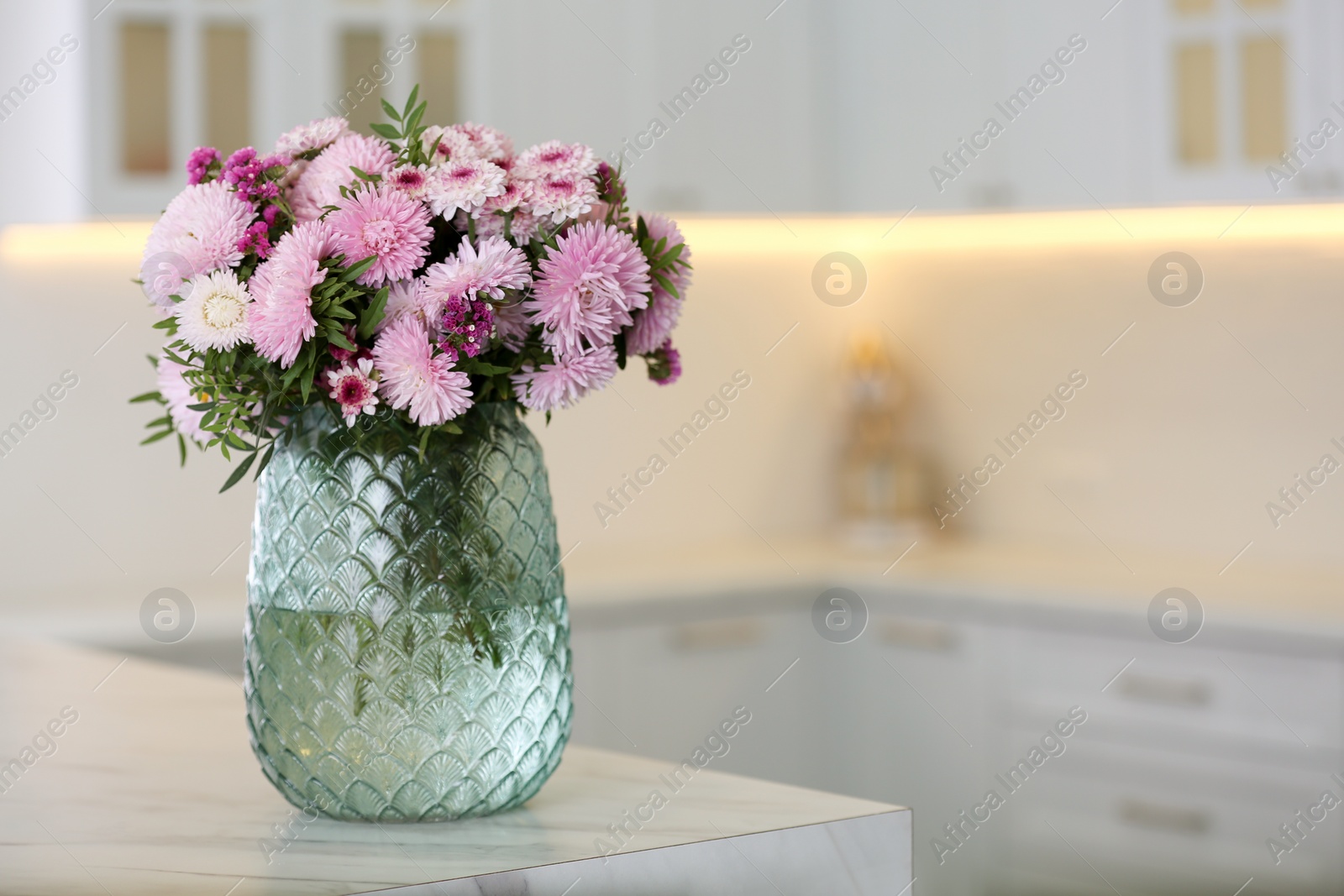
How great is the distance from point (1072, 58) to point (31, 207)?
2076 mm

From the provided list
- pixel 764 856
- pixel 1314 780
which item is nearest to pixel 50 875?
pixel 764 856

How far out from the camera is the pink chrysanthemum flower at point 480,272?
0.91m

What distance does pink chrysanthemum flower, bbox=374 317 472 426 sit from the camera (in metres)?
0.91

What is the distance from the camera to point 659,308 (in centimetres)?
100

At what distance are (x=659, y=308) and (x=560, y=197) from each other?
10cm

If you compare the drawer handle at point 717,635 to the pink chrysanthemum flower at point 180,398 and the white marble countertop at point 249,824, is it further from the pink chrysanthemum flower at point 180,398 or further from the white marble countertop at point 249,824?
the pink chrysanthemum flower at point 180,398

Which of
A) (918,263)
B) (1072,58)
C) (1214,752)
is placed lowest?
(1214,752)

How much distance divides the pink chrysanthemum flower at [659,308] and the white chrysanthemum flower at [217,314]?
24 cm

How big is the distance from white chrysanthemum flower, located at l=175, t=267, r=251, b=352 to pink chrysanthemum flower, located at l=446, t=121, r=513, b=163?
0.56 ft

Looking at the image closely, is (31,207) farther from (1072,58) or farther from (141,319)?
(1072,58)

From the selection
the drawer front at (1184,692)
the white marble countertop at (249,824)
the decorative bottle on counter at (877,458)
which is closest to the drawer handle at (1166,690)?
the drawer front at (1184,692)

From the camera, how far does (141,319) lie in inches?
122

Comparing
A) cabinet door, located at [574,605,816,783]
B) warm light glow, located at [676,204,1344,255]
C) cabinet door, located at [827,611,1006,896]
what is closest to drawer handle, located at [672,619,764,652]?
cabinet door, located at [574,605,816,783]

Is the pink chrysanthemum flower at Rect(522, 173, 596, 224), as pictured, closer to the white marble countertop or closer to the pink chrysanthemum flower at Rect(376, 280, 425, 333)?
the pink chrysanthemum flower at Rect(376, 280, 425, 333)
